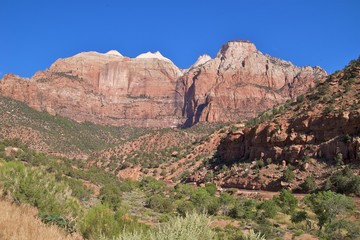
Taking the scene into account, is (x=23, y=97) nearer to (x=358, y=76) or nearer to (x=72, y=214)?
(x=358, y=76)

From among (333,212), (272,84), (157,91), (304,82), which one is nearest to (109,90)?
(157,91)

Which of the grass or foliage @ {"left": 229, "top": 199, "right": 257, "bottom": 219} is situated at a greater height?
the grass

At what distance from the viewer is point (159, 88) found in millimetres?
180750

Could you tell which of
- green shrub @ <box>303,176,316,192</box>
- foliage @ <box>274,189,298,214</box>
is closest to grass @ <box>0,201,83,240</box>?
foliage @ <box>274,189,298,214</box>

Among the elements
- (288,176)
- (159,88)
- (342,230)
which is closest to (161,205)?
(342,230)

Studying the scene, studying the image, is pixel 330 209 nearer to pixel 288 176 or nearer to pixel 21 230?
pixel 288 176

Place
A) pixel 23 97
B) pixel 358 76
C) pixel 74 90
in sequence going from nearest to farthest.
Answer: pixel 358 76
pixel 23 97
pixel 74 90

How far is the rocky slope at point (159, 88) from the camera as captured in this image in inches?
5170

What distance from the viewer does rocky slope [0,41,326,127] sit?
131 m

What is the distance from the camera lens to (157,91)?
17900 centimetres

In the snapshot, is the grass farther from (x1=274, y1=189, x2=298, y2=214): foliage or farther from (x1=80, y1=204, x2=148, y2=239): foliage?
(x1=274, y1=189, x2=298, y2=214): foliage

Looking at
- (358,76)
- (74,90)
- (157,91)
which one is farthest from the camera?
(157,91)

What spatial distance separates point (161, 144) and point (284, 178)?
52.4m

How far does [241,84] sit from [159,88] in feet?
168
